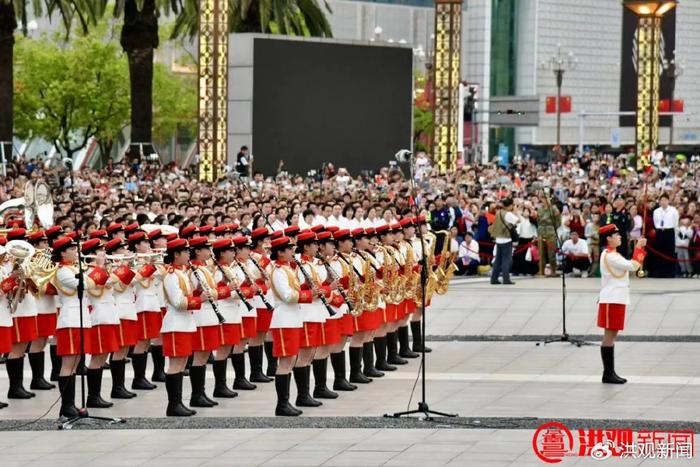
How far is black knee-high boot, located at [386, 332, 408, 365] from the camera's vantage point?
20312 mm

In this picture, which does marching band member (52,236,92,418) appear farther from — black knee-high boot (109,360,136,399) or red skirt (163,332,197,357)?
black knee-high boot (109,360,136,399)

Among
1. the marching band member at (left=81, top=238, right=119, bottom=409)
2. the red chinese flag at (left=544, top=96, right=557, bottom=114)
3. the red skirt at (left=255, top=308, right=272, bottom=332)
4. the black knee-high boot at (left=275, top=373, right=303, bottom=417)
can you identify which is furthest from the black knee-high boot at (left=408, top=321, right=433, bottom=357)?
the red chinese flag at (left=544, top=96, right=557, bottom=114)

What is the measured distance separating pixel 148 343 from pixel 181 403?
8.23 feet

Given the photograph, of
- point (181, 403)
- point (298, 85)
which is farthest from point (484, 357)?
point (298, 85)

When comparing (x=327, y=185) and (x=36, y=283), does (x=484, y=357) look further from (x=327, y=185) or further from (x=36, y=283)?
(x=327, y=185)

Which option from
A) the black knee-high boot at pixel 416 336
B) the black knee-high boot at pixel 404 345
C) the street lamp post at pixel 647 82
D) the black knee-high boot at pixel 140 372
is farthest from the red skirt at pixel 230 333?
the street lamp post at pixel 647 82

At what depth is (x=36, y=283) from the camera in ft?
56.5

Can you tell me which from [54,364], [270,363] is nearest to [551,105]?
[270,363]

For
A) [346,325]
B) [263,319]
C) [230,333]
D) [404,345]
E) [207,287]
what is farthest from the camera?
[404,345]

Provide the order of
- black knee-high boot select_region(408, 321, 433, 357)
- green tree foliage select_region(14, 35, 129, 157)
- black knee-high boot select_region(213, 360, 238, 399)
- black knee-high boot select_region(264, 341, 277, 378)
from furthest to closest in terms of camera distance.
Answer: green tree foliage select_region(14, 35, 129, 157)
black knee-high boot select_region(408, 321, 433, 357)
black knee-high boot select_region(264, 341, 277, 378)
black knee-high boot select_region(213, 360, 238, 399)

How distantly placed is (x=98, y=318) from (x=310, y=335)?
7.48 feet

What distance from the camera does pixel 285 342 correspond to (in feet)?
53.1

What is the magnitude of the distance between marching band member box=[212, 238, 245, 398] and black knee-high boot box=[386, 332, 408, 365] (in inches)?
112

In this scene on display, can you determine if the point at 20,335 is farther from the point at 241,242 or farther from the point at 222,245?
the point at 241,242
